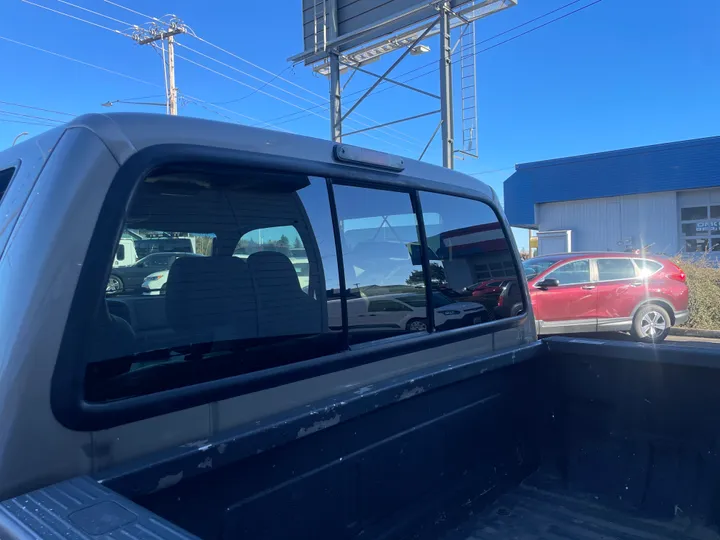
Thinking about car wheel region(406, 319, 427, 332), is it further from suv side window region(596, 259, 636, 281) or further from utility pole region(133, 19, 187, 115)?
utility pole region(133, 19, 187, 115)

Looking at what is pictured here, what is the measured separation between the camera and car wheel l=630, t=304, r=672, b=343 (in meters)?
10.2

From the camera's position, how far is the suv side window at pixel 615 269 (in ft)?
33.1

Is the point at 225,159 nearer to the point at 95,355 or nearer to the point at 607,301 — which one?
the point at 95,355

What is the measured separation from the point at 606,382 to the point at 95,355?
252 cm

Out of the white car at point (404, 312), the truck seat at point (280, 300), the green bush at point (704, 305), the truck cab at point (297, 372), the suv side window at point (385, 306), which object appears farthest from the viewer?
the green bush at point (704, 305)

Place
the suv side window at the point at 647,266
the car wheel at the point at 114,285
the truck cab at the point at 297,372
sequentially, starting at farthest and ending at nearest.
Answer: the suv side window at the point at 647,266, the car wheel at the point at 114,285, the truck cab at the point at 297,372

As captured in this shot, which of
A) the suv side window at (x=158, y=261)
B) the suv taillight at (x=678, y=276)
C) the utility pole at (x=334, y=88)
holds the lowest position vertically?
the suv taillight at (x=678, y=276)

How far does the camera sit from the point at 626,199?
25.7 metres

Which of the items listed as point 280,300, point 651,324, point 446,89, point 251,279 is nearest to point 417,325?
point 280,300

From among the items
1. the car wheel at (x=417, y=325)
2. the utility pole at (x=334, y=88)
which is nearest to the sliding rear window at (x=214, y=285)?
the car wheel at (x=417, y=325)

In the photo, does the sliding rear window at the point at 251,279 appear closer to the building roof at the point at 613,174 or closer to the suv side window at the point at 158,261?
the suv side window at the point at 158,261

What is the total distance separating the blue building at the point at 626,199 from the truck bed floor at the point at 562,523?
2382 cm

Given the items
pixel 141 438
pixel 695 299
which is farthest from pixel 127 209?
pixel 695 299

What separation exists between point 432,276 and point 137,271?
1.41 meters
